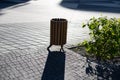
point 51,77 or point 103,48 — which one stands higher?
point 103,48

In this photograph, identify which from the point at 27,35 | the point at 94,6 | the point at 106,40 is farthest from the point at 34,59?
the point at 94,6

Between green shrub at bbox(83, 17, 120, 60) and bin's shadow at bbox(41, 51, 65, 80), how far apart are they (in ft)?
3.30

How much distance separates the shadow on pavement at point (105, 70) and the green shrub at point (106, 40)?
0.40 metres

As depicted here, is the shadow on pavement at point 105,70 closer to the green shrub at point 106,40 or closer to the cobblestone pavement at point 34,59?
the cobblestone pavement at point 34,59

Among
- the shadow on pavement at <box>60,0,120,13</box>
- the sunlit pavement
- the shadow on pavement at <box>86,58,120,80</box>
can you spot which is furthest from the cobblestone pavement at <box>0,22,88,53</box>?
the shadow on pavement at <box>60,0,120,13</box>

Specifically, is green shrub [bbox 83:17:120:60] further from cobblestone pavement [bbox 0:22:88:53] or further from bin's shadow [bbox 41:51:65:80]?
cobblestone pavement [bbox 0:22:88:53]

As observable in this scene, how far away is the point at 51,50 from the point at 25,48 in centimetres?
90

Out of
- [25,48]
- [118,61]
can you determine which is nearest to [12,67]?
[25,48]

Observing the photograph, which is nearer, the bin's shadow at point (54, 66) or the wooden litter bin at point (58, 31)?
the bin's shadow at point (54, 66)

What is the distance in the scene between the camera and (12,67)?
6809 mm

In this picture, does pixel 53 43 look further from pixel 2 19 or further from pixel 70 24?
pixel 2 19

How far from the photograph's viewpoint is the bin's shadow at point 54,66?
6.39m

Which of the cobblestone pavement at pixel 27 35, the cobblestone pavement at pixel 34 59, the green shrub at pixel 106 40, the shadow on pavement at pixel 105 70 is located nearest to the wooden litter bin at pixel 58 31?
the cobblestone pavement at pixel 34 59

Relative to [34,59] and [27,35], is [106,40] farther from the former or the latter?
[27,35]
